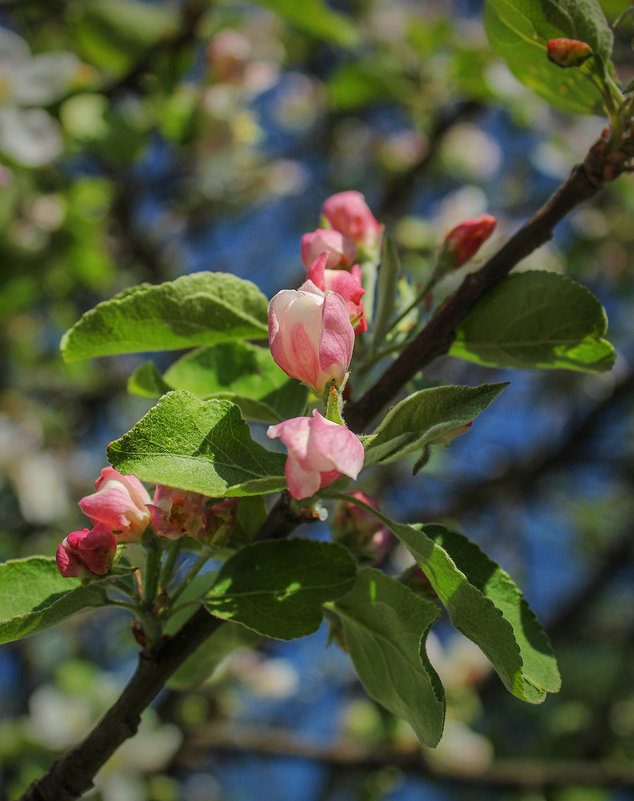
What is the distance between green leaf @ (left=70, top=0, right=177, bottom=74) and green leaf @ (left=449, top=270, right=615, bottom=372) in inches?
57.0

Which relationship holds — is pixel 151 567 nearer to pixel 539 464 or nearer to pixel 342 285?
pixel 342 285

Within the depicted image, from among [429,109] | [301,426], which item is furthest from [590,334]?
[429,109]

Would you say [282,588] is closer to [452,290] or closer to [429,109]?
[452,290]

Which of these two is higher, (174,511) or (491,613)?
(491,613)

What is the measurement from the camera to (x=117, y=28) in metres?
1.78

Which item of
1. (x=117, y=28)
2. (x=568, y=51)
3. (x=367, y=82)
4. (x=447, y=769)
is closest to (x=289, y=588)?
A: (x=568, y=51)

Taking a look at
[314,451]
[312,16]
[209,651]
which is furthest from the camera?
[312,16]

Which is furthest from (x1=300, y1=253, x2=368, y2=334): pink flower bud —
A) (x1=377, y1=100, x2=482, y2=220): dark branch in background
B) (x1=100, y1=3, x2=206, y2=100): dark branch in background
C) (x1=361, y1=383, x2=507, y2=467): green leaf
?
(x1=377, y1=100, x2=482, y2=220): dark branch in background

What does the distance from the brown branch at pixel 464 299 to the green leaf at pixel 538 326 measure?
0.01 meters

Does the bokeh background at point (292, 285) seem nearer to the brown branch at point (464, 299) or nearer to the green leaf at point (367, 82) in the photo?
the green leaf at point (367, 82)

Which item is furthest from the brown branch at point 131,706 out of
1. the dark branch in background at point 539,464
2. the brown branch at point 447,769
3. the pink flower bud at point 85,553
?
the dark branch in background at point 539,464

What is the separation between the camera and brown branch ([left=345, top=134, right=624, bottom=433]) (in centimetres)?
65

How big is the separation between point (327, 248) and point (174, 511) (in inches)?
10.0

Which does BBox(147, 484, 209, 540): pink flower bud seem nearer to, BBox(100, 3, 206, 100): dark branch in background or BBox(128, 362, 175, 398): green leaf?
BBox(128, 362, 175, 398): green leaf
